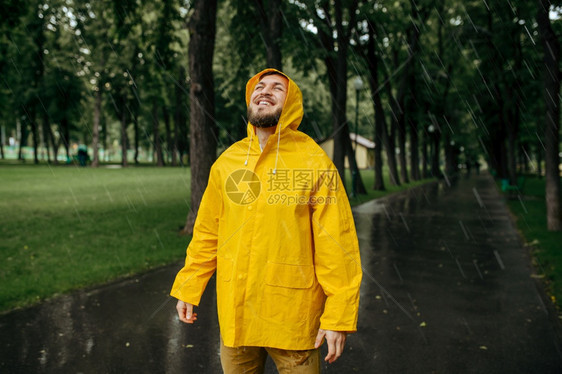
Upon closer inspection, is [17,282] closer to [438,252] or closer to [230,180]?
[230,180]

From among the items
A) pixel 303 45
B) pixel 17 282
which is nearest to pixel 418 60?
pixel 303 45

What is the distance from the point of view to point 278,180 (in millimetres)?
2266

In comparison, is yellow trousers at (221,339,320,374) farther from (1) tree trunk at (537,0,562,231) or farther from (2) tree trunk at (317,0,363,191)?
(2) tree trunk at (317,0,363,191)

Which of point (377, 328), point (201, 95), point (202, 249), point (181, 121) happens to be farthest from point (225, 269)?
point (181, 121)

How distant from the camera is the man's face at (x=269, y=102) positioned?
234cm

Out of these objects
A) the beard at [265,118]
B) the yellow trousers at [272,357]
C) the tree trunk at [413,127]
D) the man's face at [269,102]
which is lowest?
the yellow trousers at [272,357]

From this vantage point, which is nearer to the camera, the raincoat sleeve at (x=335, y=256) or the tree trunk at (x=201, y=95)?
the raincoat sleeve at (x=335, y=256)

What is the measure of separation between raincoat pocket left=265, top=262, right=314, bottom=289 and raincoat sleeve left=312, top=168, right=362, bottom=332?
0.09 meters

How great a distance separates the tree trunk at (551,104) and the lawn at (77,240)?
826cm

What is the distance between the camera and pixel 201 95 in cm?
945

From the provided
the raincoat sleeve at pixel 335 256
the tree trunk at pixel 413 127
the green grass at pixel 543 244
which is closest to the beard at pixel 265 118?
the raincoat sleeve at pixel 335 256

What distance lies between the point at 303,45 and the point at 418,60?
13582mm

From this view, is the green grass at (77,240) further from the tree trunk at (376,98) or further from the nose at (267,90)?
the tree trunk at (376,98)

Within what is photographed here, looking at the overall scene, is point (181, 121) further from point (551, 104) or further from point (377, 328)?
point (377, 328)
